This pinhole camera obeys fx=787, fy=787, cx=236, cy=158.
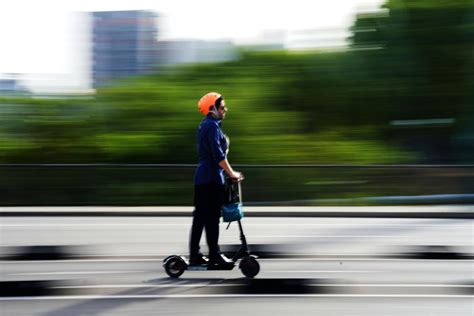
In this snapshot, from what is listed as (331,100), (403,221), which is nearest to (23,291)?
(403,221)

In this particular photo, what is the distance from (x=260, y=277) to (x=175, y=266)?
→ 847mm

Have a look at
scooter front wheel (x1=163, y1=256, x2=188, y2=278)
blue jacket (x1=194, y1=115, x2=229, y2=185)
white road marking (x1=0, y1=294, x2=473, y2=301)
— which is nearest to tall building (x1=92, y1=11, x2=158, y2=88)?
scooter front wheel (x1=163, y1=256, x2=188, y2=278)

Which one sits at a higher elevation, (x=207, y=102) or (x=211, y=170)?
(x=207, y=102)

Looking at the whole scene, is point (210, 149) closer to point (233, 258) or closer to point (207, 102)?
point (207, 102)

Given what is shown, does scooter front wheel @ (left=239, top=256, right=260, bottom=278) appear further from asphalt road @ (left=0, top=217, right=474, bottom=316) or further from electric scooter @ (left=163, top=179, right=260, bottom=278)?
asphalt road @ (left=0, top=217, right=474, bottom=316)

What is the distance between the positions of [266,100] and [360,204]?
15.3 metres

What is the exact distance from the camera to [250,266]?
7598mm

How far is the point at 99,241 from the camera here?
38.2ft

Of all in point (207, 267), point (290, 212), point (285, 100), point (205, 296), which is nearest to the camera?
point (205, 296)

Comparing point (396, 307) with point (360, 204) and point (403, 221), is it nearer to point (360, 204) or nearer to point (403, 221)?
point (403, 221)

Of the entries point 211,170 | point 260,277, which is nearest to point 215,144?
point 211,170

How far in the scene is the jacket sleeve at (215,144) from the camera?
23.7 feet

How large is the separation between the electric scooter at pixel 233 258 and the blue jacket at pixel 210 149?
6.3 inches

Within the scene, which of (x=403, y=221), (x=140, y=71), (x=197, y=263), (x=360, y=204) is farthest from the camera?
(x=140, y=71)
